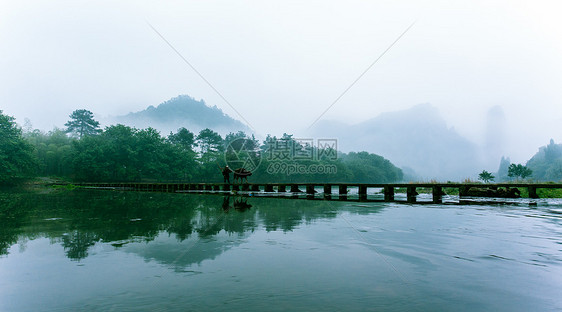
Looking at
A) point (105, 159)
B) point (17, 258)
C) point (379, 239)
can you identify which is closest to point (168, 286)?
point (17, 258)

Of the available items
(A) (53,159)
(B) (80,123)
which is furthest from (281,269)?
(B) (80,123)

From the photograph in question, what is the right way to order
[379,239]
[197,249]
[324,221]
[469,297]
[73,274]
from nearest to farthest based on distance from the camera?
[469,297]
[73,274]
[197,249]
[379,239]
[324,221]

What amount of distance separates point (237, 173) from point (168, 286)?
28.9m

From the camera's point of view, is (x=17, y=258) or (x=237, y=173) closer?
(x=17, y=258)

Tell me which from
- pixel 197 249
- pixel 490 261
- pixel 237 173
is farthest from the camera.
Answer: pixel 237 173

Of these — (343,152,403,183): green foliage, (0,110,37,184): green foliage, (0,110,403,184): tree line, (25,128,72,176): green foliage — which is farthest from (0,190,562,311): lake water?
(343,152,403,183): green foliage

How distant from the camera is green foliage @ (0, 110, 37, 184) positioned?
6100cm

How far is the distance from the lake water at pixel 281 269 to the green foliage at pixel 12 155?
7057cm

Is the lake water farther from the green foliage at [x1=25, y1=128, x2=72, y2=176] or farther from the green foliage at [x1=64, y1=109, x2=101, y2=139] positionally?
the green foliage at [x1=64, y1=109, x2=101, y2=139]

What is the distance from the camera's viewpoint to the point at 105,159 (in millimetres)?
77312

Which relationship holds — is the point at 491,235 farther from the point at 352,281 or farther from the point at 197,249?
the point at 197,249

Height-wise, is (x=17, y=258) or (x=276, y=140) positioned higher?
(x=276, y=140)

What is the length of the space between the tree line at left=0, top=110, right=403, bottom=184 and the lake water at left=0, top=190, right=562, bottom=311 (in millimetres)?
54573

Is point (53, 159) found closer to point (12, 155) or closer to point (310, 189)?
point (12, 155)
